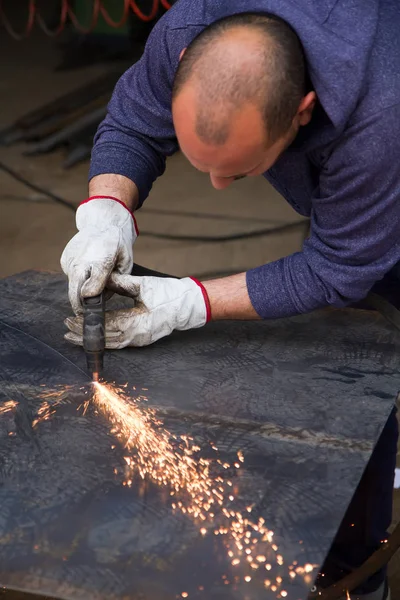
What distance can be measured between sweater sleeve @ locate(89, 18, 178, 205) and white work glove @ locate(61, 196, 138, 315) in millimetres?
119

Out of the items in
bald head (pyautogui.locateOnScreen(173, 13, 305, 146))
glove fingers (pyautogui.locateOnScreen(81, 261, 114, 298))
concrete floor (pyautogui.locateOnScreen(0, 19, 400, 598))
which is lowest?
concrete floor (pyautogui.locateOnScreen(0, 19, 400, 598))

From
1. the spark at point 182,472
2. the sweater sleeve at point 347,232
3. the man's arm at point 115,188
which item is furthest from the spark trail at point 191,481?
the man's arm at point 115,188

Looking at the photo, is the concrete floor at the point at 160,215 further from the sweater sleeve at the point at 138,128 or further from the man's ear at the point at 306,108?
the man's ear at the point at 306,108

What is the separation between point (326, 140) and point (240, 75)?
0.28 meters

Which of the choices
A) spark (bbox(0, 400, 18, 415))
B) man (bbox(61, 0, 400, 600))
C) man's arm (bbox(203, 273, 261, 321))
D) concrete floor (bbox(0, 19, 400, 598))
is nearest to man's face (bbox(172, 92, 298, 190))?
man (bbox(61, 0, 400, 600))

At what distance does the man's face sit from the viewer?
136 cm

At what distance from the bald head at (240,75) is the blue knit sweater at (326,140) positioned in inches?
3.5

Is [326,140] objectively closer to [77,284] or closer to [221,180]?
[221,180]

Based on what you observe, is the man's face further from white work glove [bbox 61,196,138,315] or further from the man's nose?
white work glove [bbox 61,196,138,315]

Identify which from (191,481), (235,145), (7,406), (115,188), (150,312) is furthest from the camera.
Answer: (115,188)

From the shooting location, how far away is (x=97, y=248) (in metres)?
1.75

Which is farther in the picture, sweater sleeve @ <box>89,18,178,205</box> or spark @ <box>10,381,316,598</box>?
sweater sleeve @ <box>89,18,178,205</box>

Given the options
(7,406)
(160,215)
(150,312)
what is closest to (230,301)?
(150,312)

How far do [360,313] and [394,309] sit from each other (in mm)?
83
